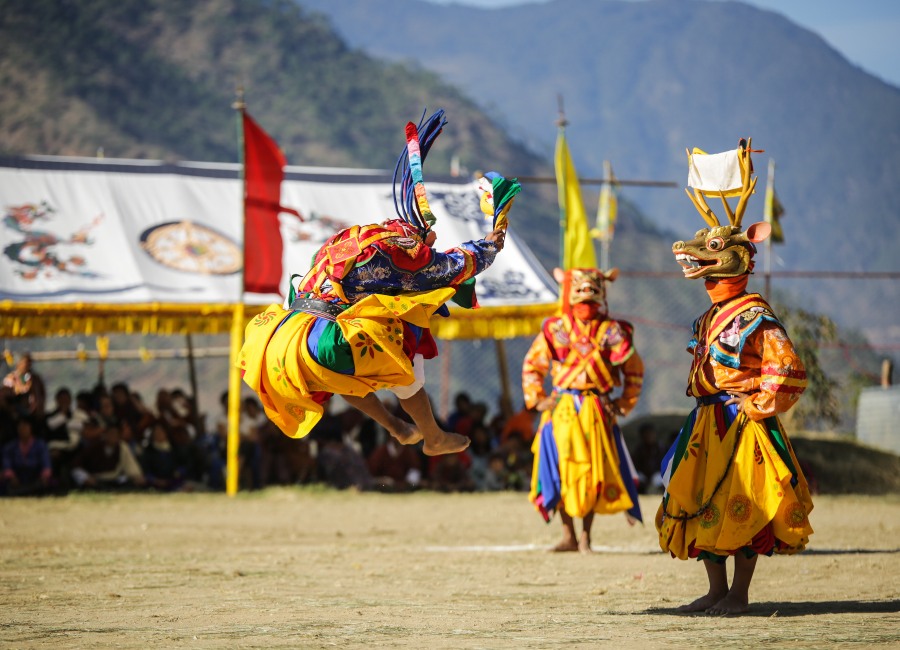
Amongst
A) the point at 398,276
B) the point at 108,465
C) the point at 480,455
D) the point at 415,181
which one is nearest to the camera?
the point at 398,276

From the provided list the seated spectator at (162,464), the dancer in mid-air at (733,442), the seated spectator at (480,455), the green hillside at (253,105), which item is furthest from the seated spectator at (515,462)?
the green hillside at (253,105)

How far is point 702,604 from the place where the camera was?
6.36 m

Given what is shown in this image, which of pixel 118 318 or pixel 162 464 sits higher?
pixel 118 318

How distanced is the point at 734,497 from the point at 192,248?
954 cm

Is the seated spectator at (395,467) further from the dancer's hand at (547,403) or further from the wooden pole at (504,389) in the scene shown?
the dancer's hand at (547,403)

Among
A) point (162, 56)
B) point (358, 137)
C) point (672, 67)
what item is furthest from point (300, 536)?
point (672, 67)

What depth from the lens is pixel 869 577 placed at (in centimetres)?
760

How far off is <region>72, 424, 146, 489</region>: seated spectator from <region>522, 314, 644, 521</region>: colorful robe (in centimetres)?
649

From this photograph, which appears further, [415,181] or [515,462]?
[515,462]

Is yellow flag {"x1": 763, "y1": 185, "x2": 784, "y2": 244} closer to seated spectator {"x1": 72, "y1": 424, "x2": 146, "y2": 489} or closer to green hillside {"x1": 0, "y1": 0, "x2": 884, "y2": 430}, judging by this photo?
seated spectator {"x1": 72, "y1": 424, "x2": 146, "y2": 489}

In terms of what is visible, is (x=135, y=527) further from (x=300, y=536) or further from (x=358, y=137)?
(x=358, y=137)

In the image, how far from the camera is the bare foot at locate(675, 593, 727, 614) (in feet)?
20.8

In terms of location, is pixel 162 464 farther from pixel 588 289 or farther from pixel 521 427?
pixel 588 289

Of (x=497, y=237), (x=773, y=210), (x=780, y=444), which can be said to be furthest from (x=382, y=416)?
(x=773, y=210)
